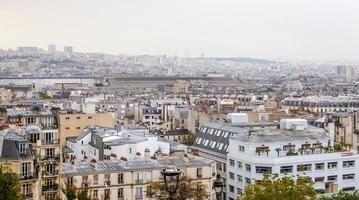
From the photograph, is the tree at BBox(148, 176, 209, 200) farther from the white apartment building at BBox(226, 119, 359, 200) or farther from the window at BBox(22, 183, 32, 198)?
the white apartment building at BBox(226, 119, 359, 200)

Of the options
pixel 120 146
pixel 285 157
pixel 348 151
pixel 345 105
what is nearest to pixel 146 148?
pixel 120 146

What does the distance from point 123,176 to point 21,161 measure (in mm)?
6227

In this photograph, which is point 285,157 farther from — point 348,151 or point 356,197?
point 356,197

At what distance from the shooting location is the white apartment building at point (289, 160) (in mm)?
40125

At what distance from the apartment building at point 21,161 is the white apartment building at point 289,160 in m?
13.5

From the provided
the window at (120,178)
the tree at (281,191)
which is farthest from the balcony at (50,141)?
the tree at (281,191)

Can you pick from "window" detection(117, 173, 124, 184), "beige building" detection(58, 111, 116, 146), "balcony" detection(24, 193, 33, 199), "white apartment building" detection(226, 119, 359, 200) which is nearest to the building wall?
"window" detection(117, 173, 124, 184)

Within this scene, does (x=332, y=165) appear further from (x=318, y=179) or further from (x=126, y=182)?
(x=126, y=182)

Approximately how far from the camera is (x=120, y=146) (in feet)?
139

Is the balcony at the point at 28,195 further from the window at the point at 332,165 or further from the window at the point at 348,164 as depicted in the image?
the window at the point at 348,164

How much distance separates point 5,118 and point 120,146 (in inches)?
504

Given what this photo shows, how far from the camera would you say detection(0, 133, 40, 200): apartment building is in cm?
3094

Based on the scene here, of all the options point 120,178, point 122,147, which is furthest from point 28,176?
point 122,147

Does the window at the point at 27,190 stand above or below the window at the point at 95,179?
above
